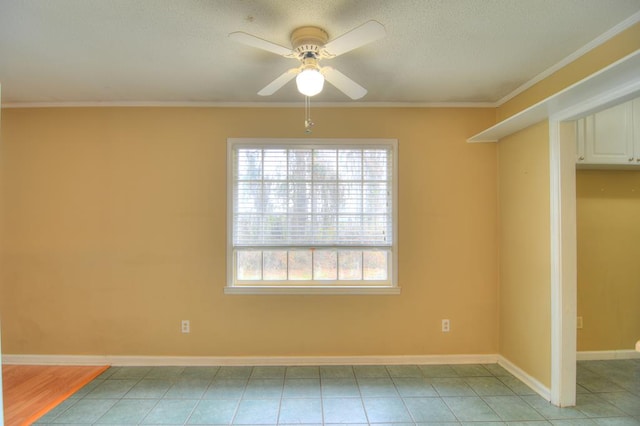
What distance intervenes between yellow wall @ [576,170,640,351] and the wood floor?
4.56 meters

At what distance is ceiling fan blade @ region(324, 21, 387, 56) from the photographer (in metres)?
1.46

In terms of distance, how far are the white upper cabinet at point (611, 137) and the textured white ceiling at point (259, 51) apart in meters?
0.68

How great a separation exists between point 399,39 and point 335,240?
1741mm

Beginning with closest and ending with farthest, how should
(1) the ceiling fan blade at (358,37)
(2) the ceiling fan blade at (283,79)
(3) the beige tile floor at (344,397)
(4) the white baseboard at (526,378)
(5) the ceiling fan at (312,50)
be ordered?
(1) the ceiling fan blade at (358,37) < (5) the ceiling fan at (312,50) < (2) the ceiling fan blade at (283,79) < (3) the beige tile floor at (344,397) < (4) the white baseboard at (526,378)

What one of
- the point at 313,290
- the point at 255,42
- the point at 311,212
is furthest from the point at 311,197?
the point at 255,42

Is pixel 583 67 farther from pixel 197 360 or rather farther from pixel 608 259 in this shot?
pixel 197 360

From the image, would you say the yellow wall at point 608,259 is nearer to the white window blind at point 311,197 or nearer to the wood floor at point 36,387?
the white window blind at point 311,197

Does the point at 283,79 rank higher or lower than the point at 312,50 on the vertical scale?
lower

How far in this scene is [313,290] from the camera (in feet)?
9.67

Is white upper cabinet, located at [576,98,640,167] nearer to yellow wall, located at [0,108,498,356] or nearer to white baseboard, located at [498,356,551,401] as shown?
yellow wall, located at [0,108,498,356]

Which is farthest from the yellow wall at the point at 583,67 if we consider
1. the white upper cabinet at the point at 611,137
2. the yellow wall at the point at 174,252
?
the yellow wall at the point at 174,252

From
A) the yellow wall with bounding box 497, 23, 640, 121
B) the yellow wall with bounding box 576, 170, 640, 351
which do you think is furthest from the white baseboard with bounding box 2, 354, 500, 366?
the yellow wall with bounding box 497, 23, 640, 121

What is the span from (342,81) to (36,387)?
3419mm

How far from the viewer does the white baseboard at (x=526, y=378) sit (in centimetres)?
240
